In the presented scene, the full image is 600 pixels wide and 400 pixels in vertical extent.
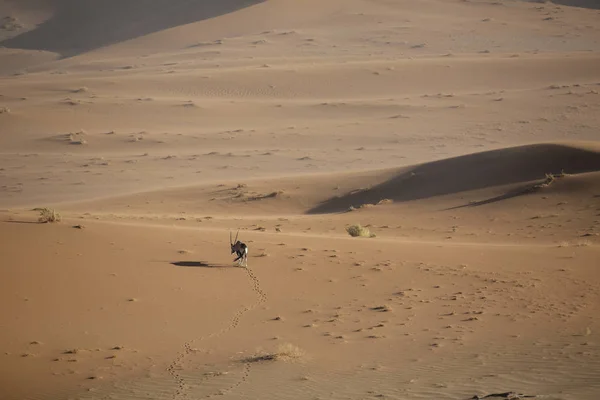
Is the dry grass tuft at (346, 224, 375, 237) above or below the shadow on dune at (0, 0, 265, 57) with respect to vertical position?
below

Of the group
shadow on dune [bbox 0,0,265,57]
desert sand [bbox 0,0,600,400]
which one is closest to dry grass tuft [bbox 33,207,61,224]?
desert sand [bbox 0,0,600,400]

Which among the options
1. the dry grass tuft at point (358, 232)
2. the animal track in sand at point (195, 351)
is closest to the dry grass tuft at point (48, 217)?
the animal track in sand at point (195, 351)

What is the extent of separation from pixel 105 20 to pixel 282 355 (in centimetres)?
8272

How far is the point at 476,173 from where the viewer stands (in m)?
23.0

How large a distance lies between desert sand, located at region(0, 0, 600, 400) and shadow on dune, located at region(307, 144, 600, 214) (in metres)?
0.09

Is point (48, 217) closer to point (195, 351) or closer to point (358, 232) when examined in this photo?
point (195, 351)

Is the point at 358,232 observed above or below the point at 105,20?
below

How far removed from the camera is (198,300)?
1119cm

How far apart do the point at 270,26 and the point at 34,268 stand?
63.6 m

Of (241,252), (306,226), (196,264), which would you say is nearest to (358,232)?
(306,226)

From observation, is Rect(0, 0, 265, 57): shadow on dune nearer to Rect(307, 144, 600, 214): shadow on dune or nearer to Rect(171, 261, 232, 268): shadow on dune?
Rect(307, 144, 600, 214): shadow on dune

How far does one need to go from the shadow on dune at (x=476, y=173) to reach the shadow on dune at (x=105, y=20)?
192ft

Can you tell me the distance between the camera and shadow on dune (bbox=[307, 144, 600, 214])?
21.8 meters

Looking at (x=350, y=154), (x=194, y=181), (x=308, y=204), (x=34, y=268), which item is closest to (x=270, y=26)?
(x=350, y=154)
